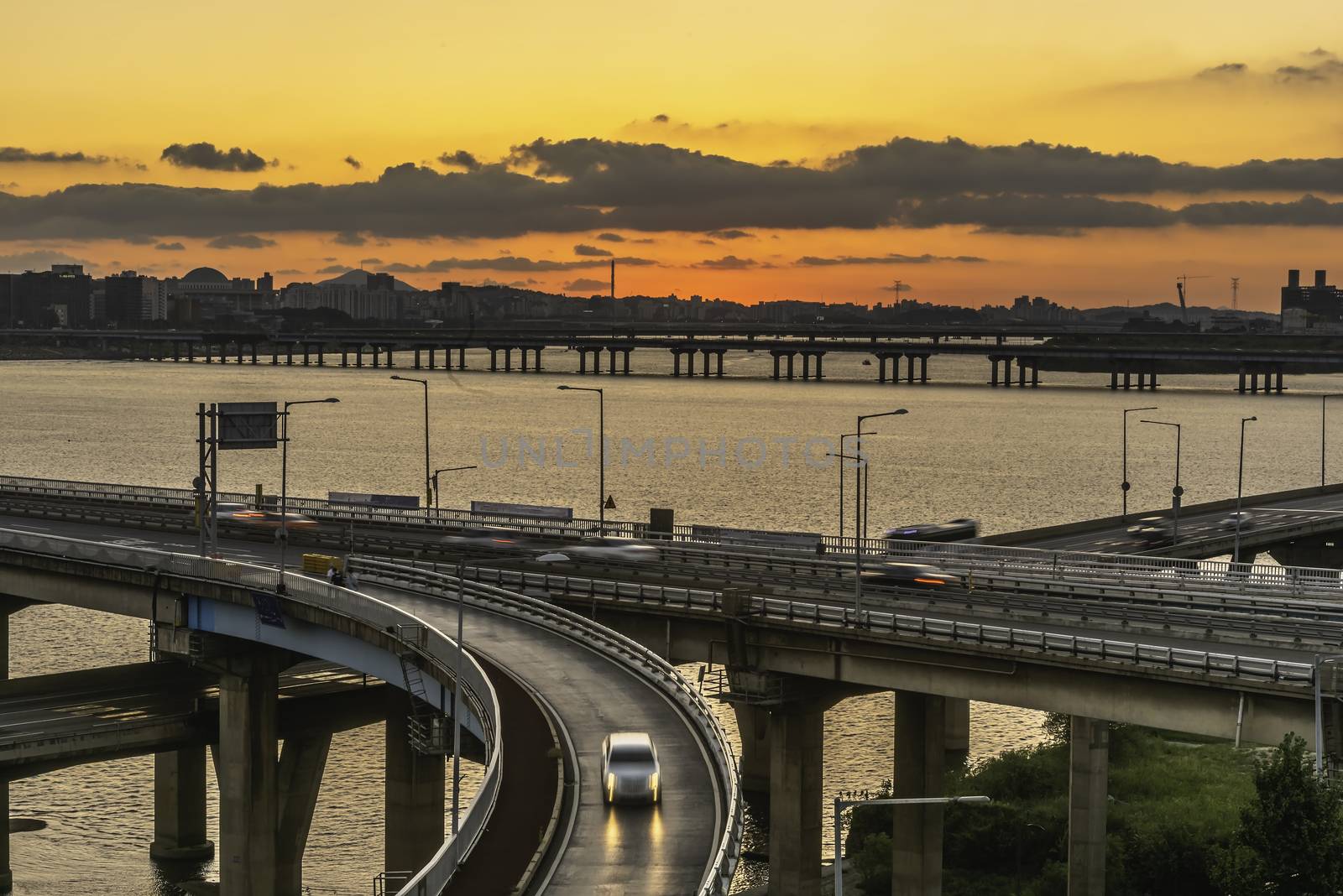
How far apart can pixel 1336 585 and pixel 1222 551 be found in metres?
27.1

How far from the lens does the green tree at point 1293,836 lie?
3269cm

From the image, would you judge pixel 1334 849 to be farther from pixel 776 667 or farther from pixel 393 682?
pixel 393 682

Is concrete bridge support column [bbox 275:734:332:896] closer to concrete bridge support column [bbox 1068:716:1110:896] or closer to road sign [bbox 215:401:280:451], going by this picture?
road sign [bbox 215:401:280:451]

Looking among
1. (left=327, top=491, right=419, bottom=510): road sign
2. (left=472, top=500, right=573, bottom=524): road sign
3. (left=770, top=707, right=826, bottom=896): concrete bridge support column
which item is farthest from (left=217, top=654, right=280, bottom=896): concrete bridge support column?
(left=472, top=500, right=573, bottom=524): road sign

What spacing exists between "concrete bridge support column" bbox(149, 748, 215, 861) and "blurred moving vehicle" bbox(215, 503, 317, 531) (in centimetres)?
1802

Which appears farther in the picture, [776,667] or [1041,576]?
[1041,576]

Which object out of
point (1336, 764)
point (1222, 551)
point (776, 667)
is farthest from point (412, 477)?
point (1336, 764)

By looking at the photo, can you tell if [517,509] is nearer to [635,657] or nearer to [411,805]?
[411,805]

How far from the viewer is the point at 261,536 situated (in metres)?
79.6

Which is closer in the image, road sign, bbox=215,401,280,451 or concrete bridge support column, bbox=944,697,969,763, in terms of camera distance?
road sign, bbox=215,401,280,451

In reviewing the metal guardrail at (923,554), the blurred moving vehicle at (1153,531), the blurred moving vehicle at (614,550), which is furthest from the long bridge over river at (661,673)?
the blurred moving vehicle at (1153,531)

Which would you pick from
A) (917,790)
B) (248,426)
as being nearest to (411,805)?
(917,790)

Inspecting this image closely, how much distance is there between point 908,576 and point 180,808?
97.8ft

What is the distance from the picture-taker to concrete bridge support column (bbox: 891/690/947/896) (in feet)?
164
